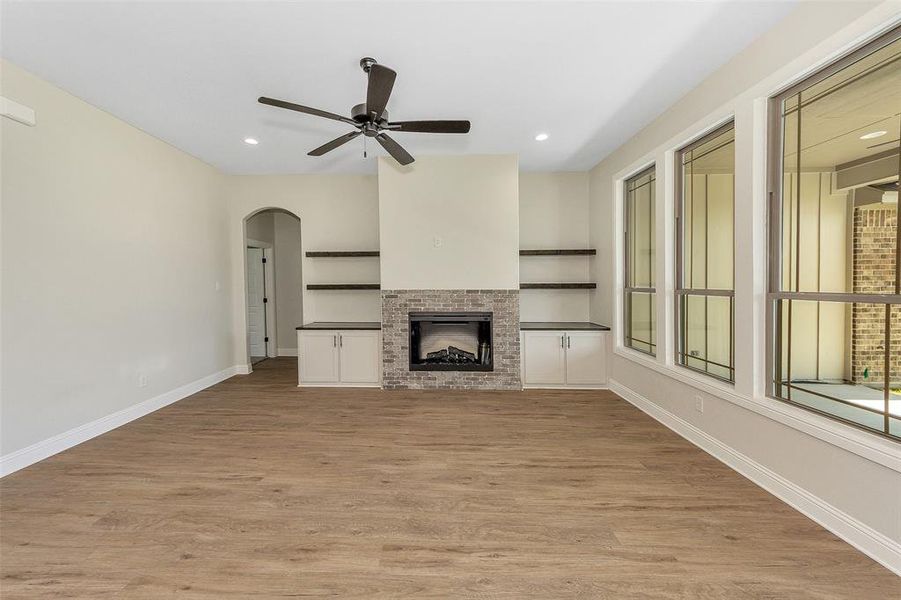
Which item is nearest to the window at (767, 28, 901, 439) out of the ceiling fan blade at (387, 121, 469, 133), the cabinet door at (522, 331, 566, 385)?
the ceiling fan blade at (387, 121, 469, 133)

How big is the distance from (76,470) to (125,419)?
1057 millimetres

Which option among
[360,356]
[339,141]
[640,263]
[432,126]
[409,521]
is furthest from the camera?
[360,356]

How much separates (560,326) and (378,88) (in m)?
3.63

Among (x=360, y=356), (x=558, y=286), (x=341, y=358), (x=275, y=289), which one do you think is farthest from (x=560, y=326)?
(x=275, y=289)

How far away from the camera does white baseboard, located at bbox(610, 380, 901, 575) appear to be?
1.78 meters

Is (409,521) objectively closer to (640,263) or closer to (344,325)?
(344,325)

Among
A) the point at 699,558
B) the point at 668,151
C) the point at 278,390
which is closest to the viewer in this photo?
the point at 699,558

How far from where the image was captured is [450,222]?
184 inches

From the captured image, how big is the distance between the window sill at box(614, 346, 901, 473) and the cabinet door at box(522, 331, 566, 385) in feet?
5.51

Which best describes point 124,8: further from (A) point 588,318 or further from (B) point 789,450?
(A) point 588,318

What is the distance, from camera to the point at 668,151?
3459mm

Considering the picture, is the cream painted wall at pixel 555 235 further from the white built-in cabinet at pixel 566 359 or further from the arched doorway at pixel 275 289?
the arched doorway at pixel 275 289

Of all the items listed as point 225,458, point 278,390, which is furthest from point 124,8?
point 278,390

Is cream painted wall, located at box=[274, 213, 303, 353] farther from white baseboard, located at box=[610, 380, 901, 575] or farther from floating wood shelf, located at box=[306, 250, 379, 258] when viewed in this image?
white baseboard, located at box=[610, 380, 901, 575]
